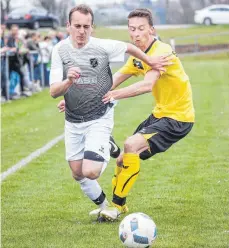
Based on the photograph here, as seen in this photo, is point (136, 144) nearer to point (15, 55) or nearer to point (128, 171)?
point (128, 171)

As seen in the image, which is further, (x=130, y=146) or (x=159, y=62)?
(x=130, y=146)

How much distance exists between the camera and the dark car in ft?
172

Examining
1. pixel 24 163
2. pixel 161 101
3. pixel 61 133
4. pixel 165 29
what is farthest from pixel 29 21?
pixel 161 101

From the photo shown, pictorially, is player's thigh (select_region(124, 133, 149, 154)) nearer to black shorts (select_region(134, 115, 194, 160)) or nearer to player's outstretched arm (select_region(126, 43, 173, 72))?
black shorts (select_region(134, 115, 194, 160))

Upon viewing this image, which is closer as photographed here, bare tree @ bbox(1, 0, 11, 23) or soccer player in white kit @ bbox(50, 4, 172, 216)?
soccer player in white kit @ bbox(50, 4, 172, 216)

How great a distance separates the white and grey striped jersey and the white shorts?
0.22 feet

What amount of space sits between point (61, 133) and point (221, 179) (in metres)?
5.83

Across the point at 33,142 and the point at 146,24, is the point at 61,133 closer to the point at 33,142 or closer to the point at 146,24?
the point at 33,142

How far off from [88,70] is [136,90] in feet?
1.64

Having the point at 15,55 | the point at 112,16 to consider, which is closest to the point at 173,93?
the point at 15,55

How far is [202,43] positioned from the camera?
172 feet

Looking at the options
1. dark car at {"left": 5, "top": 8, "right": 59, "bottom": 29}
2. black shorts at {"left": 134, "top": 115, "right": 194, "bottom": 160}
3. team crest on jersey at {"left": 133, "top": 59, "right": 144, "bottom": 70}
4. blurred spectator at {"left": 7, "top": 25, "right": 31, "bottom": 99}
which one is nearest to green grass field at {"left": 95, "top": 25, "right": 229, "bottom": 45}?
dark car at {"left": 5, "top": 8, "right": 59, "bottom": 29}

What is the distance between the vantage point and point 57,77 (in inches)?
303

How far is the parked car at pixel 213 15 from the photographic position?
196 feet
